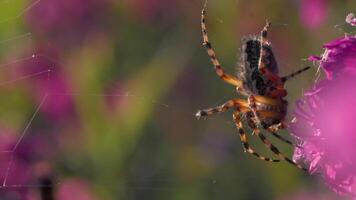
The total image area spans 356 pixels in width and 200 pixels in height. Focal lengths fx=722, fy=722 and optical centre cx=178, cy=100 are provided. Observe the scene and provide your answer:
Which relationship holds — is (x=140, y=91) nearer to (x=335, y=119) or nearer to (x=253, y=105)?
(x=253, y=105)

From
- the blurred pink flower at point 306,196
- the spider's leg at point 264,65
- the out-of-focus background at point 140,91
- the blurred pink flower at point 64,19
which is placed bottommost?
the blurred pink flower at point 306,196

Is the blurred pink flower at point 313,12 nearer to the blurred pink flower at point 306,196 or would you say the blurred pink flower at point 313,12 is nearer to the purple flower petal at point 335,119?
the blurred pink flower at point 306,196

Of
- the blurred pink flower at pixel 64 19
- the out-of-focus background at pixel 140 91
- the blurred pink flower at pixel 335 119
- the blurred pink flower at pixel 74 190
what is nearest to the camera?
the blurred pink flower at pixel 335 119

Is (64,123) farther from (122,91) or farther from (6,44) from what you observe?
(6,44)

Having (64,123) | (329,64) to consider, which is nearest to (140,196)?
(64,123)

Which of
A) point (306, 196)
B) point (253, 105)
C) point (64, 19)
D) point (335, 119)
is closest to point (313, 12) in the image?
point (306, 196)

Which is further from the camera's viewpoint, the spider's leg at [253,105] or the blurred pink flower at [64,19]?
the blurred pink flower at [64,19]

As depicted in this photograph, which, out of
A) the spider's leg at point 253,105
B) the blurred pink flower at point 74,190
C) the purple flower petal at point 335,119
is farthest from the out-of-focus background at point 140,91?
the purple flower petal at point 335,119
